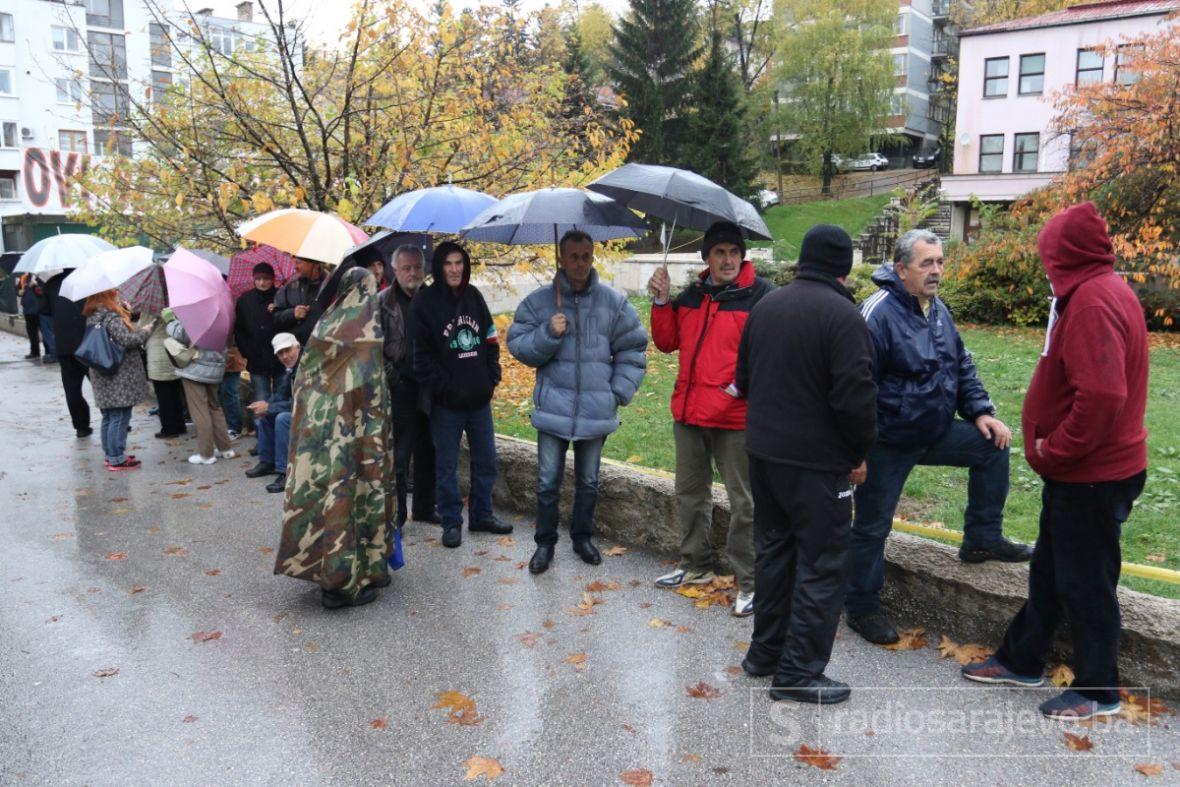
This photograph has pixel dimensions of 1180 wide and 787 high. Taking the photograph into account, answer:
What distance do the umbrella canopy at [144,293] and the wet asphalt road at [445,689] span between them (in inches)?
141

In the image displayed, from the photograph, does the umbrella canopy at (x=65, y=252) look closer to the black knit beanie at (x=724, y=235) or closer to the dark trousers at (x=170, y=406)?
the dark trousers at (x=170, y=406)

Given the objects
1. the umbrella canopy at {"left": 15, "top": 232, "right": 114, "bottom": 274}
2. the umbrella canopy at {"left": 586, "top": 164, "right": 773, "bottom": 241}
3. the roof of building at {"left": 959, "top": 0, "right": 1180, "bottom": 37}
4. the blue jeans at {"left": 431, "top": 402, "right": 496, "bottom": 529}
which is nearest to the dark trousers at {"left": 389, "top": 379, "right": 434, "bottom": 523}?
the blue jeans at {"left": 431, "top": 402, "right": 496, "bottom": 529}

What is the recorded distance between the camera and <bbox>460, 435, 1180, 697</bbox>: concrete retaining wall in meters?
3.91

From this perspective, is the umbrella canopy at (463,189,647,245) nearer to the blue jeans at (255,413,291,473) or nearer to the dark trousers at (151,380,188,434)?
the blue jeans at (255,413,291,473)

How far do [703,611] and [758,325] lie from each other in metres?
1.72

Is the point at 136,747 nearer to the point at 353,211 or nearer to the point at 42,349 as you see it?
the point at 353,211

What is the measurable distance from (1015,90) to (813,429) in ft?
139

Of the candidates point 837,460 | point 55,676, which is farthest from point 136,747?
point 837,460

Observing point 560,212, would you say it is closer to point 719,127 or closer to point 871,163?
point 719,127

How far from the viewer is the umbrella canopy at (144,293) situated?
913 cm

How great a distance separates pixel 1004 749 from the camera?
3.62 metres

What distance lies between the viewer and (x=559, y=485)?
5789 millimetres

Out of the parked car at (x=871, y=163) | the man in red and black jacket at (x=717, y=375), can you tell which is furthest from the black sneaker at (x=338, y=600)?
the parked car at (x=871, y=163)

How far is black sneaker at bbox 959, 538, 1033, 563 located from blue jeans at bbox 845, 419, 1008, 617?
0.02 meters
